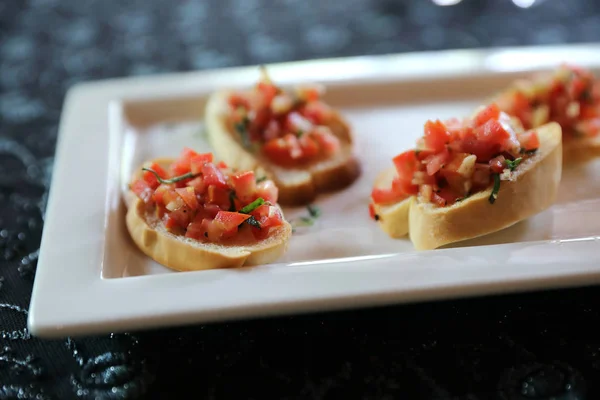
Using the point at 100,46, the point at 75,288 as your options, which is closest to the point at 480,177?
the point at 75,288

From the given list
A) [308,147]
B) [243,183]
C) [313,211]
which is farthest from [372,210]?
[243,183]

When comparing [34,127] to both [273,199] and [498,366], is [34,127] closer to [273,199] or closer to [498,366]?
[273,199]

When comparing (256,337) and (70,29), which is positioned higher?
(256,337)

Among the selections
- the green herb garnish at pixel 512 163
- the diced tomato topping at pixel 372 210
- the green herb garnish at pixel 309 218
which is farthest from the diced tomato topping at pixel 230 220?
the green herb garnish at pixel 512 163

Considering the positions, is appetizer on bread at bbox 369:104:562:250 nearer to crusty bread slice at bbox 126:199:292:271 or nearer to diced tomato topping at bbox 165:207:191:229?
crusty bread slice at bbox 126:199:292:271

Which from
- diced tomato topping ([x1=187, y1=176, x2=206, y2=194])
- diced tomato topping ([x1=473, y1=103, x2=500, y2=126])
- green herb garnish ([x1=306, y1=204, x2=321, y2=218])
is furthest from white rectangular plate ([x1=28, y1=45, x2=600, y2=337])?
diced tomato topping ([x1=473, y1=103, x2=500, y2=126])
